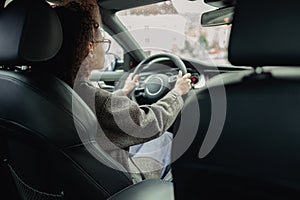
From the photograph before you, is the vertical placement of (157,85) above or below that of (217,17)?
below

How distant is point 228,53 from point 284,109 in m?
0.17

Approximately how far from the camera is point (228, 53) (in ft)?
2.71

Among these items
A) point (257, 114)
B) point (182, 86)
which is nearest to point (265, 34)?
point (257, 114)

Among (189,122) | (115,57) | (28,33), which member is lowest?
(115,57)

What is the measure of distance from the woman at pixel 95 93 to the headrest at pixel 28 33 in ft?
0.46

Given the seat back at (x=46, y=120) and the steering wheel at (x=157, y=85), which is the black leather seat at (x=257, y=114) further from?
the steering wheel at (x=157, y=85)

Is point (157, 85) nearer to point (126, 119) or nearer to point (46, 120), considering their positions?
point (126, 119)

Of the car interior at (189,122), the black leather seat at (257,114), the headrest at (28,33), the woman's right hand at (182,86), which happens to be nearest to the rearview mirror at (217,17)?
the car interior at (189,122)

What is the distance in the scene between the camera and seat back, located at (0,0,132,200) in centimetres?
129

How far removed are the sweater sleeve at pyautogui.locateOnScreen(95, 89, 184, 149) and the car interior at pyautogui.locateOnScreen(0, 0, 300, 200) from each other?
0.11 meters

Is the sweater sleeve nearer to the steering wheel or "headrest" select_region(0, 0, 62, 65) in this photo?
"headrest" select_region(0, 0, 62, 65)

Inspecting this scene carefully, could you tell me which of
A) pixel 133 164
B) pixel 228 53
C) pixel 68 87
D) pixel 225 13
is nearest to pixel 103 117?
pixel 68 87

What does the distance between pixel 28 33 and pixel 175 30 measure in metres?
1.36

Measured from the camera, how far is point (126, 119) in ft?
4.88
